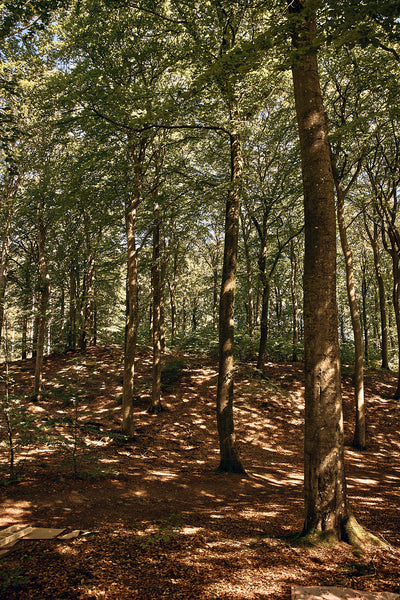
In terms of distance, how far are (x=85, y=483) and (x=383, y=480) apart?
7944 millimetres

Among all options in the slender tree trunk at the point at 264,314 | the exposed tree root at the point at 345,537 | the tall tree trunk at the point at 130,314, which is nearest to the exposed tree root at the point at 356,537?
the exposed tree root at the point at 345,537

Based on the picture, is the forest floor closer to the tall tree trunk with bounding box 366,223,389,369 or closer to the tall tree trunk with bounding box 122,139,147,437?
the tall tree trunk with bounding box 122,139,147,437

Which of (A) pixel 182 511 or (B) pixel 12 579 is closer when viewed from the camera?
(B) pixel 12 579

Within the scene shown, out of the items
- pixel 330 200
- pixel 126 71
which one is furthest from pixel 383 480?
pixel 126 71

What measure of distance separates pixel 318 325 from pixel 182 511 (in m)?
4.14

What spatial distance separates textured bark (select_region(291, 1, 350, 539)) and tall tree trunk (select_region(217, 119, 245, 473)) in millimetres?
3673

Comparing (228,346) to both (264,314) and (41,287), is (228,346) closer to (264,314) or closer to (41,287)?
(264,314)

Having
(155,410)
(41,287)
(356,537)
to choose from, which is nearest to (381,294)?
(155,410)

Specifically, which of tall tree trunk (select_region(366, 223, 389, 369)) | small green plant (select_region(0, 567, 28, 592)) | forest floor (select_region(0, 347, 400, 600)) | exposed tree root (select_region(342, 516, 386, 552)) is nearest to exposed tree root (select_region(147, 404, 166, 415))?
A: forest floor (select_region(0, 347, 400, 600))

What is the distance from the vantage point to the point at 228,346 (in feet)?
27.8

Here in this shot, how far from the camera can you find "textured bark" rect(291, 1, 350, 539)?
3969 millimetres

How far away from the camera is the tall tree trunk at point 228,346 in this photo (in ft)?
27.4

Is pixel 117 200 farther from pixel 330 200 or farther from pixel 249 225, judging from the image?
pixel 249 225

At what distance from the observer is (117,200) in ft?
39.8
